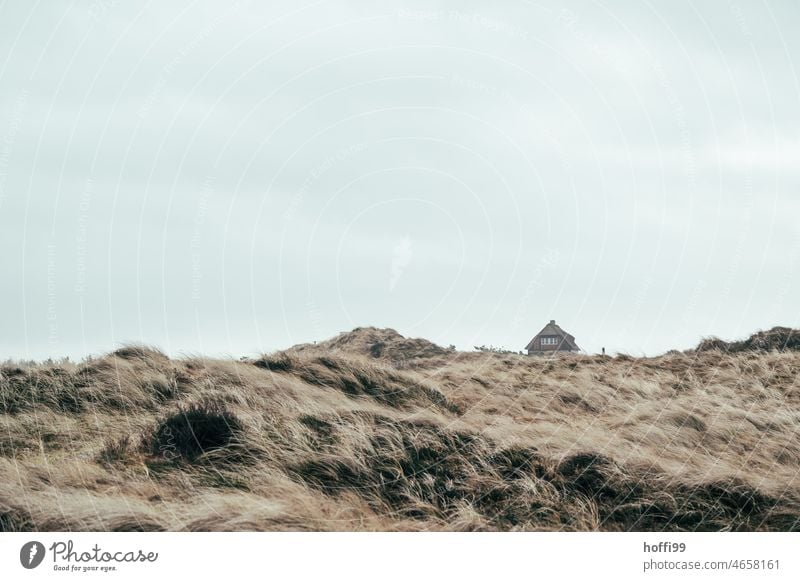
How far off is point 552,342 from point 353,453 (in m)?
20.6

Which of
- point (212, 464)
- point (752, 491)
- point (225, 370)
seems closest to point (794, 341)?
point (752, 491)

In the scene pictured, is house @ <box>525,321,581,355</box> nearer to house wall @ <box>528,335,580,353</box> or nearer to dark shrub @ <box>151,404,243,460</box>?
house wall @ <box>528,335,580,353</box>

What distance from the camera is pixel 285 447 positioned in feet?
31.6

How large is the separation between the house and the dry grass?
11921 millimetres

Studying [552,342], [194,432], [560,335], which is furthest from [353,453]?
[552,342]

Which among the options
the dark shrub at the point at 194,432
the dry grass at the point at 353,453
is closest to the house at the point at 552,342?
the dry grass at the point at 353,453

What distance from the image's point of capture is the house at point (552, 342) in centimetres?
2688

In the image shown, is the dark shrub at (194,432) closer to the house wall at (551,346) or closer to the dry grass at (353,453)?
the dry grass at (353,453)

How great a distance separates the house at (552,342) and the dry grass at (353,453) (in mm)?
11921

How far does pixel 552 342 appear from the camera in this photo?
95.2 feet

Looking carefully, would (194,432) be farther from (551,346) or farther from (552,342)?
(552,342)

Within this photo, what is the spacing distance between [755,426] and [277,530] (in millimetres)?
9288

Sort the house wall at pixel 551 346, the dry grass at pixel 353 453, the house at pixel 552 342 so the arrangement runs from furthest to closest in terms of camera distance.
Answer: the house wall at pixel 551 346, the house at pixel 552 342, the dry grass at pixel 353 453

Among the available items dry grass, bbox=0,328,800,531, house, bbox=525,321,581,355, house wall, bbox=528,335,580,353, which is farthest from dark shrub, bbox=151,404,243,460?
house wall, bbox=528,335,580,353
